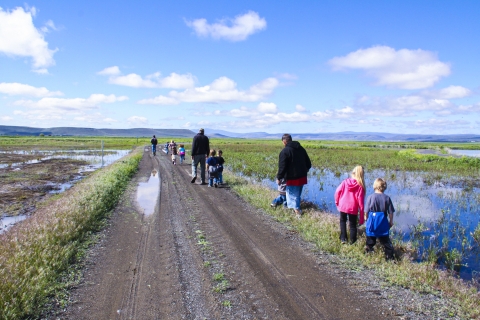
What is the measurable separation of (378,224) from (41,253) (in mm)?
5921

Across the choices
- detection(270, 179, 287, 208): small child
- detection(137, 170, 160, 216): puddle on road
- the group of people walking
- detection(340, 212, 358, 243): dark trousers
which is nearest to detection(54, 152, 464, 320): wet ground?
detection(340, 212, 358, 243): dark trousers

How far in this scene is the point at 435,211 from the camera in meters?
12.0

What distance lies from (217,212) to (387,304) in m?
5.57

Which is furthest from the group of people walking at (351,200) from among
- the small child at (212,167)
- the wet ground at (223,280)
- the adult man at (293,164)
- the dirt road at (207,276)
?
the small child at (212,167)

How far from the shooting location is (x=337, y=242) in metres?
6.50

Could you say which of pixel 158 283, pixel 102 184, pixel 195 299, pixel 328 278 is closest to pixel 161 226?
pixel 158 283

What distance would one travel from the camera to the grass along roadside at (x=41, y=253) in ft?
13.5

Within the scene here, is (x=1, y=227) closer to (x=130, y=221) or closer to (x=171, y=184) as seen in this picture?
(x=130, y=221)

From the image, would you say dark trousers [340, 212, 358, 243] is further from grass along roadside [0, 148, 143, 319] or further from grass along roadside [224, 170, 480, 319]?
grass along roadside [0, 148, 143, 319]

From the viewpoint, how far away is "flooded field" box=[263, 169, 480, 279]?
24.5 ft

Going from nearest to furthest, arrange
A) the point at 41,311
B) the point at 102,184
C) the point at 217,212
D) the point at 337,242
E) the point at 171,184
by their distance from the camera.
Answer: the point at 41,311 < the point at 337,242 < the point at 217,212 < the point at 102,184 < the point at 171,184

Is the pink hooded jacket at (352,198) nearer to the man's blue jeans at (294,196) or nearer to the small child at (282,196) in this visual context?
the man's blue jeans at (294,196)

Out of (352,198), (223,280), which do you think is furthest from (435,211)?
(223,280)

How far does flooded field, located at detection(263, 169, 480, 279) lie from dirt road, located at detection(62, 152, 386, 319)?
3.60 meters
